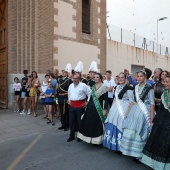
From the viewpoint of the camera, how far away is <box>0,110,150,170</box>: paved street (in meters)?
4.19

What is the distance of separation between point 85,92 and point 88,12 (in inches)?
329

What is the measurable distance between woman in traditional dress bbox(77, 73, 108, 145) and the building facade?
5.58 metres

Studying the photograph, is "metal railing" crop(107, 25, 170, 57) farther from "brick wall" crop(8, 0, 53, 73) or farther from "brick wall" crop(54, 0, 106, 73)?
"brick wall" crop(8, 0, 53, 73)

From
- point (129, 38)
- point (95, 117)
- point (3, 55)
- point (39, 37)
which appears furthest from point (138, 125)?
point (129, 38)

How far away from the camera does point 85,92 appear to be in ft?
18.8

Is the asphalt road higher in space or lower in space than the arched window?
lower

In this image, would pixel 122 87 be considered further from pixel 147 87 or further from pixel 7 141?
pixel 7 141

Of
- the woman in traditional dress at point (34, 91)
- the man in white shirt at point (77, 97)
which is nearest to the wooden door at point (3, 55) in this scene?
the woman in traditional dress at point (34, 91)

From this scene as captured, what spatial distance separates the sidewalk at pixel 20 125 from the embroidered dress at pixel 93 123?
7.26 feet

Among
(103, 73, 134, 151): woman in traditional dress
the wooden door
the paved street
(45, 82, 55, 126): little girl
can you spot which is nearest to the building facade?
the wooden door

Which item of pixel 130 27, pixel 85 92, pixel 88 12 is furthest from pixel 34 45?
pixel 130 27

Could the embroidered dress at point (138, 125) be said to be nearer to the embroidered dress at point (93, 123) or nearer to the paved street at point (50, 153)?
the paved street at point (50, 153)

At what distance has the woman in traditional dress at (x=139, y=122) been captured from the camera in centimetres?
417

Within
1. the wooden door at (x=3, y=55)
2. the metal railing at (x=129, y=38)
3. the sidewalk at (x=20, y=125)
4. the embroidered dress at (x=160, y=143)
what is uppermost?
the metal railing at (x=129, y=38)
